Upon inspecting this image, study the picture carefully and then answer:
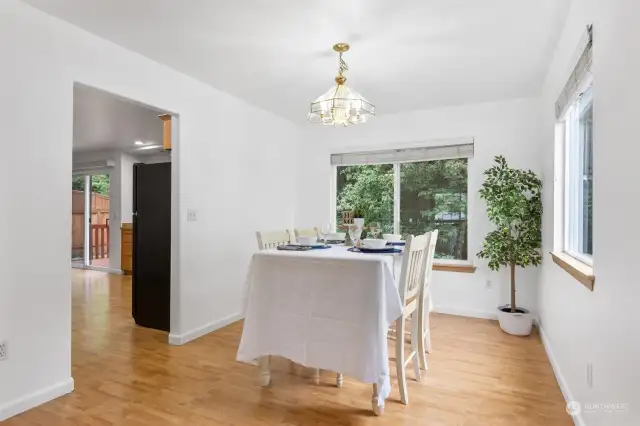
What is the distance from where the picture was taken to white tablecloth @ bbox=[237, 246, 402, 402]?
2070 mm

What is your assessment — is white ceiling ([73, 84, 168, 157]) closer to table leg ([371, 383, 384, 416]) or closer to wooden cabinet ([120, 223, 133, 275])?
wooden cabinet ([120, 223, 133, 275])

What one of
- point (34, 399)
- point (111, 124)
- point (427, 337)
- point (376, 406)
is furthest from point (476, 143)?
point (111, 124)

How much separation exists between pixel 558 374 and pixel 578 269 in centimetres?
99

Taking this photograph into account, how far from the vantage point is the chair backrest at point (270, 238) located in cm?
275

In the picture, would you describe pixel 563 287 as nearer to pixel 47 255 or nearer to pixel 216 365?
pixel 216 365

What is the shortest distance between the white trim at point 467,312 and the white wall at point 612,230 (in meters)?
1.90

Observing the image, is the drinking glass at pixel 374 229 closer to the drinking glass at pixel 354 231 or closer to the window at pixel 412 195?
the drinking glass at pixel 354 231

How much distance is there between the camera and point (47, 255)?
7.58 ft

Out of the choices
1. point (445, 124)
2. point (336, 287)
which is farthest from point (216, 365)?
point (445, 124)

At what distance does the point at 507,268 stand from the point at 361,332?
257 centimetres

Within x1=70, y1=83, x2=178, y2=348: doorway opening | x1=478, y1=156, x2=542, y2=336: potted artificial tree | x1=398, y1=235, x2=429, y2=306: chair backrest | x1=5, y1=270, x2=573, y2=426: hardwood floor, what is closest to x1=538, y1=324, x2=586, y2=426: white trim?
x1=5, y1=270, x2=573, y2=426: hardwood floor

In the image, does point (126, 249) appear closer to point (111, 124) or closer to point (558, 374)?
point (111, 124)

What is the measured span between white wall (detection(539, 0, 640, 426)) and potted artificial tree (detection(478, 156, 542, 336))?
1.38m

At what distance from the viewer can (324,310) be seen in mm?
2217
